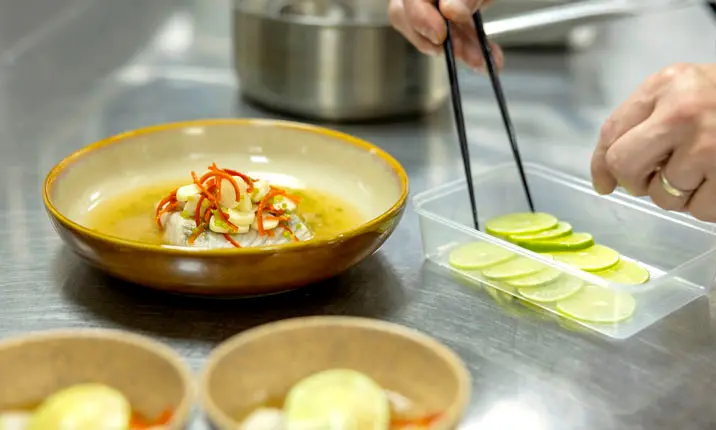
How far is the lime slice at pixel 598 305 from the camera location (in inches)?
36.9

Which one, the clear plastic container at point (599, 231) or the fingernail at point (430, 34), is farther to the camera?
the fingernail at point (430, 34)

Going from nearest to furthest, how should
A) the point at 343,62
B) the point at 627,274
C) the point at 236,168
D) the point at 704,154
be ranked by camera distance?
the point at 704,154
the point at 627,274
the point at 236,168
the point at 343,62

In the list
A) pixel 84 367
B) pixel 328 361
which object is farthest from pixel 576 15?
pixel 84 367

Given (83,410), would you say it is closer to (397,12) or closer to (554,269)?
(554,269)

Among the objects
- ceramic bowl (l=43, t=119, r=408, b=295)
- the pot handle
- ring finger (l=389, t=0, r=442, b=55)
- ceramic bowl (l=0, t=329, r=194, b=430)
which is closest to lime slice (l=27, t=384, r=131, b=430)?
ceramic bowl (l=0, t=329, r=194, b=430)

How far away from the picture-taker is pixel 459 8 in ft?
3.75

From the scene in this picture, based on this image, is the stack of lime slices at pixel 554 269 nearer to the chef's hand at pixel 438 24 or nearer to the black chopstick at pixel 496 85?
the black chopstick at pixel 496 85

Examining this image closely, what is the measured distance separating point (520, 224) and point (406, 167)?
1.15 ft

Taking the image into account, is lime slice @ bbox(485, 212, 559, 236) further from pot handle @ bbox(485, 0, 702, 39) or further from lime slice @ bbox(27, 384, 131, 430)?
lime slice @ bbox(27, 384, 131, 430)

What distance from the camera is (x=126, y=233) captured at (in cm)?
107

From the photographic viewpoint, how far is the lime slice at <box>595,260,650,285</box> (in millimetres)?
1019

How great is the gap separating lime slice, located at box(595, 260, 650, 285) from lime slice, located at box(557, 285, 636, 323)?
0.22 feet

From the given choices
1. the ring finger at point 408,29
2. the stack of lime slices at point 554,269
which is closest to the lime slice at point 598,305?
the stack of lime slices at point 554,269

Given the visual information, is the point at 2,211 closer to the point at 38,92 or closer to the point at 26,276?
the point at 26,276
